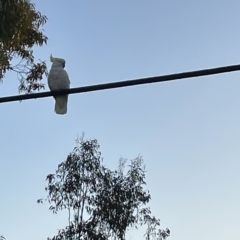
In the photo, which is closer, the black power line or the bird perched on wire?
the black power line

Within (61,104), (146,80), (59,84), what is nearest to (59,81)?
(59,84)

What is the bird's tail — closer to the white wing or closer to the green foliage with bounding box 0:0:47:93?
the white wing

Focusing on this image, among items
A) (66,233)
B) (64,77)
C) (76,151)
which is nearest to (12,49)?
(76,151)

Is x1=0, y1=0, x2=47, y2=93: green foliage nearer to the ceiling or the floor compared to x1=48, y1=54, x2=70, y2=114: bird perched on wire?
nearer to the ceiling

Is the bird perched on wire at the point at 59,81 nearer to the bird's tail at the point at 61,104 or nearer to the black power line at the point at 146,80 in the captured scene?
the bird's tail at the point at 61,104

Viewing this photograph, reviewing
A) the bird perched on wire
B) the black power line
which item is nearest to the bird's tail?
the bird perched on wire

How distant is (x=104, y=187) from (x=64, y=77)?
22.9 ft

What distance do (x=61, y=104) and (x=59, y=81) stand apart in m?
0.45

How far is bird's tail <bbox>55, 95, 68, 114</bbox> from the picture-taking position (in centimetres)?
454

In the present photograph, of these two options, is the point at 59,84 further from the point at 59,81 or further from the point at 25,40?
the point at 25,40

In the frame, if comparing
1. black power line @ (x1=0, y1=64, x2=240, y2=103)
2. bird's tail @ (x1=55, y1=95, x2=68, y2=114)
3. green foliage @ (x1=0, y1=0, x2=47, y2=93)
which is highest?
green foliage @ (x1=0, y1=0, x2=47, y2=93)

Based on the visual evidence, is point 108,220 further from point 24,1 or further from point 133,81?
point 133,81

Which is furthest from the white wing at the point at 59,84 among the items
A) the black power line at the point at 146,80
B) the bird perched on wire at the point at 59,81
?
the black power line at the point at 146,80

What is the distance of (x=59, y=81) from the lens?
497cm
